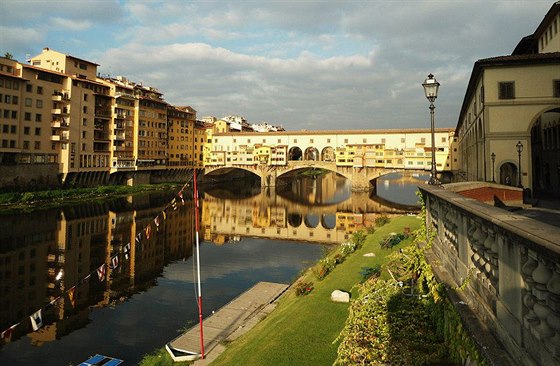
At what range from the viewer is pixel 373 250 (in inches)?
960

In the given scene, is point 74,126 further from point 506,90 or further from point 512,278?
point 512,278

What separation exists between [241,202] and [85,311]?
47.8 meters

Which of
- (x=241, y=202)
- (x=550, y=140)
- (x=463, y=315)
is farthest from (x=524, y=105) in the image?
(x=241, y=202)

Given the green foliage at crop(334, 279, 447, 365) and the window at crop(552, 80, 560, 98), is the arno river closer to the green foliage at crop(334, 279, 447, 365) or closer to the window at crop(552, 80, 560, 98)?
the green foliage at crop(334, 279, 447, 365)

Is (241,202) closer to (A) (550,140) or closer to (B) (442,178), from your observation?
(B) (442,178)

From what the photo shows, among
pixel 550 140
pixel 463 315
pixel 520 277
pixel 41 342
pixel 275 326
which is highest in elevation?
pixel 550 140

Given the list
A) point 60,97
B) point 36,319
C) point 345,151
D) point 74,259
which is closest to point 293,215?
point 74,259

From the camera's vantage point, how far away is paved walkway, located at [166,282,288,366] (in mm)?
14625

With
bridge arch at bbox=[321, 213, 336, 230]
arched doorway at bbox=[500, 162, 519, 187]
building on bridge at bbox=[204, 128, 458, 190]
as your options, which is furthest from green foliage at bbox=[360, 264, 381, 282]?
building on bridge at bbox=[204, 128, 458, 190]

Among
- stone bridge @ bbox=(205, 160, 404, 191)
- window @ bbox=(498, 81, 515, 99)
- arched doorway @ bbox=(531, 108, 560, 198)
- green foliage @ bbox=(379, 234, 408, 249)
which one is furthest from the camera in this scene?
stone bridge @ bbox=(205, 160, 404, 191)

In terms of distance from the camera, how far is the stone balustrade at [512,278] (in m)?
3.79

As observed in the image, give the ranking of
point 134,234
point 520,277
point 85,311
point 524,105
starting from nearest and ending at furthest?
1. point 520,277
2. point 85,311
3. point 524,105
4. point 134,234

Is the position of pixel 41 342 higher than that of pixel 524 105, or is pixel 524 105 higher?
pixel 524 105

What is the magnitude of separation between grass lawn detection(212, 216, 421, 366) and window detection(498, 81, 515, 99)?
1910cm
